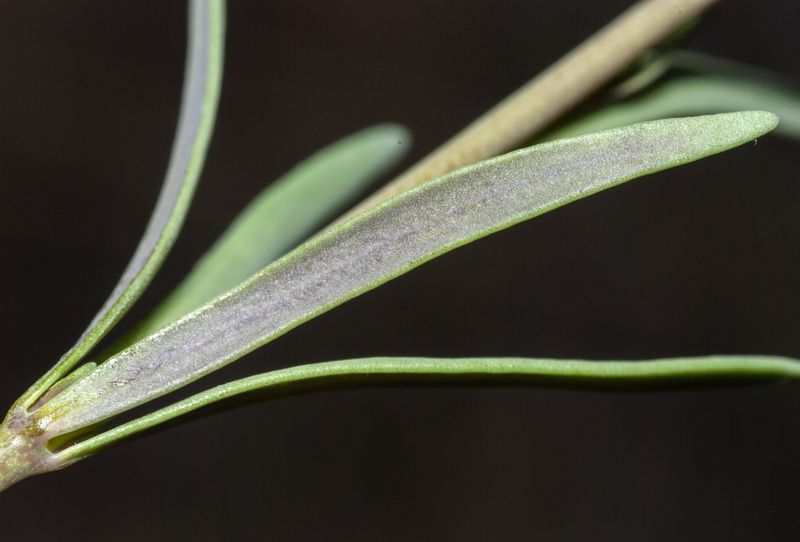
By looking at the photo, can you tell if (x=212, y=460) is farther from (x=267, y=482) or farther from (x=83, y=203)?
(x=83, y=203)

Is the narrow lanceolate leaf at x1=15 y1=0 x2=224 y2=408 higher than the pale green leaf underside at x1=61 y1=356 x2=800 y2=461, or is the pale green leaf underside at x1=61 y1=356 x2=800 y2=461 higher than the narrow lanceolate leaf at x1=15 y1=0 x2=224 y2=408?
the narrow lanceolate leaf at x1=15 y1=0 x2=224 y2=408

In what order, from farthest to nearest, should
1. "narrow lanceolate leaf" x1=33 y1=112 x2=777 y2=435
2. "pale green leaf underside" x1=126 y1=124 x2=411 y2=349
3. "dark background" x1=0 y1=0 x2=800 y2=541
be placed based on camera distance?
"dark background" x1=0 y1=0 x2=800 y2=541, "pale green leaf underside" x1=126 y1=124 x2=411 y2=349, "narrow lanceolate leaf" x1=33 y1=112 x2=777 y2=435

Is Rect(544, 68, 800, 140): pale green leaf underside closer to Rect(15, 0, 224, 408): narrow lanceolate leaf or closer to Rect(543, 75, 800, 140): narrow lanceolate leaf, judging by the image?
Rect(543, 75, 800, 140): narrow lanceolate leaf

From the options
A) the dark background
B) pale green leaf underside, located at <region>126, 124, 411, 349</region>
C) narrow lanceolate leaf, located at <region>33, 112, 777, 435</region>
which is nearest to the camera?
narrow lanceolate leaf, located at <region>33, 112, 777, 435</region>

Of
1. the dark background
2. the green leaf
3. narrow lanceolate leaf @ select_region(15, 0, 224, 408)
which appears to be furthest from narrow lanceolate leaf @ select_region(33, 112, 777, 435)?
the dark background

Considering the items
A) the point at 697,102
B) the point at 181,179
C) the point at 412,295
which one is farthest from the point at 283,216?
the point at 412,295

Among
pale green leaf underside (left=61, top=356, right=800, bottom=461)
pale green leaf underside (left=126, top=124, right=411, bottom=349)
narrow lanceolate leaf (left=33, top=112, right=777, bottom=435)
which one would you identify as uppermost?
pale green leaf underside (left=126, top=124, right=411, bottom=349)

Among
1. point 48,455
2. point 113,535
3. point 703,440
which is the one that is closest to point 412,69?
point 703,440
